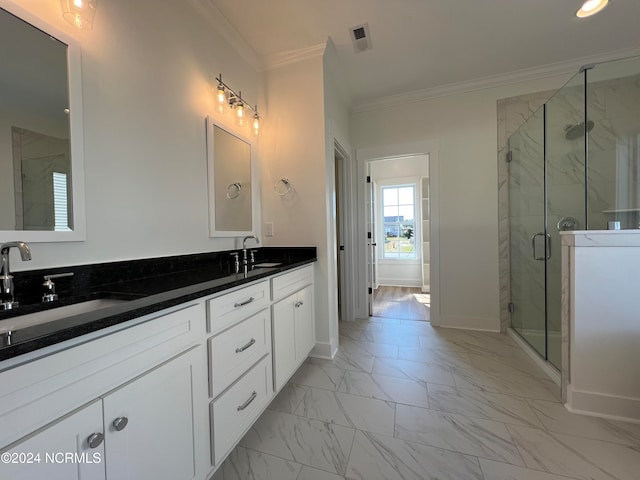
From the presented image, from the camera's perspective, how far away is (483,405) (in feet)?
5.29

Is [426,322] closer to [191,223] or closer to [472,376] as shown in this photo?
[472,376]

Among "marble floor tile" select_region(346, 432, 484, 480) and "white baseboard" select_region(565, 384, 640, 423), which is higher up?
"white baseboard" select_region(565, 384, 640, 423)

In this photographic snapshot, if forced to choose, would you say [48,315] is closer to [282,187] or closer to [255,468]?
[255,468]

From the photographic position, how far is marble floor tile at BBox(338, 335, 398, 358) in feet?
7.62

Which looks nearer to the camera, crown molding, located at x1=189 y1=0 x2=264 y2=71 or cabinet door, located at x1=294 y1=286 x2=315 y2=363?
crown molding, located at x1=189 y1=0 x2=264 y2=71

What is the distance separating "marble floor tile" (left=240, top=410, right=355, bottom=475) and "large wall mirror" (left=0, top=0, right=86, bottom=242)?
1313 millimetres

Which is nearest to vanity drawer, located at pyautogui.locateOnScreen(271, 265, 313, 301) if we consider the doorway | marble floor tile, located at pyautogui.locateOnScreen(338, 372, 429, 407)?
marble floor tile, located at pyautogui.locateOnScreen(338, 372, 429, 407)

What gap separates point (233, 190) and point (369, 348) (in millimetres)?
1857

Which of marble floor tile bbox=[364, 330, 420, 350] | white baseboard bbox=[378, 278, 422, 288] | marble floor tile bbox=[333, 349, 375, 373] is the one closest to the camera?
marble floor tile bbox=[333, 349, 375, 373]

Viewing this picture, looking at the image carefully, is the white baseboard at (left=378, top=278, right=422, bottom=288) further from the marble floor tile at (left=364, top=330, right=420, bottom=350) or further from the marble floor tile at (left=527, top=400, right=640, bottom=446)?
the marble floor tile at (left=527, top=400, right=640, bottom=446)

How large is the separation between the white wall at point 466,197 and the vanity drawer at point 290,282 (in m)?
1.67

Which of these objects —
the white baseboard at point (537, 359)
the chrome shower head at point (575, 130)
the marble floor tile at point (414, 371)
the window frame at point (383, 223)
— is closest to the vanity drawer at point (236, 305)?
the marble floor tile at point (414, 371)

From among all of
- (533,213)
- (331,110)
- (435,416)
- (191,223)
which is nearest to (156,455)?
(191,223)

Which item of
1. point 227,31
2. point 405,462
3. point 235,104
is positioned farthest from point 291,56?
point 405,462
